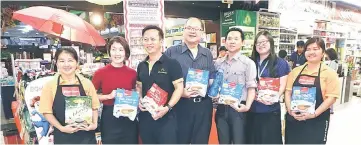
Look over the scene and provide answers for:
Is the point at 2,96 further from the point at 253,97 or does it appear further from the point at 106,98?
the point at 253,97

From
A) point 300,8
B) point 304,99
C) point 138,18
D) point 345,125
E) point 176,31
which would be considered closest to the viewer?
point 304,99

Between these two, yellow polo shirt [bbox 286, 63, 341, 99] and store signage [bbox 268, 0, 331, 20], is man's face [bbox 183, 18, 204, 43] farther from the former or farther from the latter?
store signage [bbox 268, 0, 331, 20]

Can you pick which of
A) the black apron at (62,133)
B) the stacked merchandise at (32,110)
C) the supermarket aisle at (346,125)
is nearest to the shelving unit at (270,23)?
the supermarket aisle at (346,125)

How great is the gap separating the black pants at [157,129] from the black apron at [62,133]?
1.34 ft

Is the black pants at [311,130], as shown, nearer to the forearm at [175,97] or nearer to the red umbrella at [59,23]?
the forearm at [175,97]

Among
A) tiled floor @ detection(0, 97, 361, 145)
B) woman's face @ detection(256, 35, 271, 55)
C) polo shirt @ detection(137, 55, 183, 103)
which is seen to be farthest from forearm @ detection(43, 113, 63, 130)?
tiled floor @ detection(0, 97, 361, 145)

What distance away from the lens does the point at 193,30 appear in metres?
2.38

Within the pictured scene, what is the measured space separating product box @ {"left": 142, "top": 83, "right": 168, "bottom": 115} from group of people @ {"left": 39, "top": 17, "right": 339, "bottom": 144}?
0.17ft

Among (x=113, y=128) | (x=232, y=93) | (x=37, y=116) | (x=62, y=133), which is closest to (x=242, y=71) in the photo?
(x=232, y=93)

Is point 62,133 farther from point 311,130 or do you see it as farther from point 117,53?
point 311,130

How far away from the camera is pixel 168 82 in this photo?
2.21 m

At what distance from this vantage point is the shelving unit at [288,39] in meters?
8.63

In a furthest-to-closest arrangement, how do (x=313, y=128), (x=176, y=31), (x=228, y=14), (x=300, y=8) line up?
(x=176, y=31)
(x=228, y=14)
(x=300, y=8)
(x=313, y=128)

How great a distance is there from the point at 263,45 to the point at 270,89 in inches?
16.2
